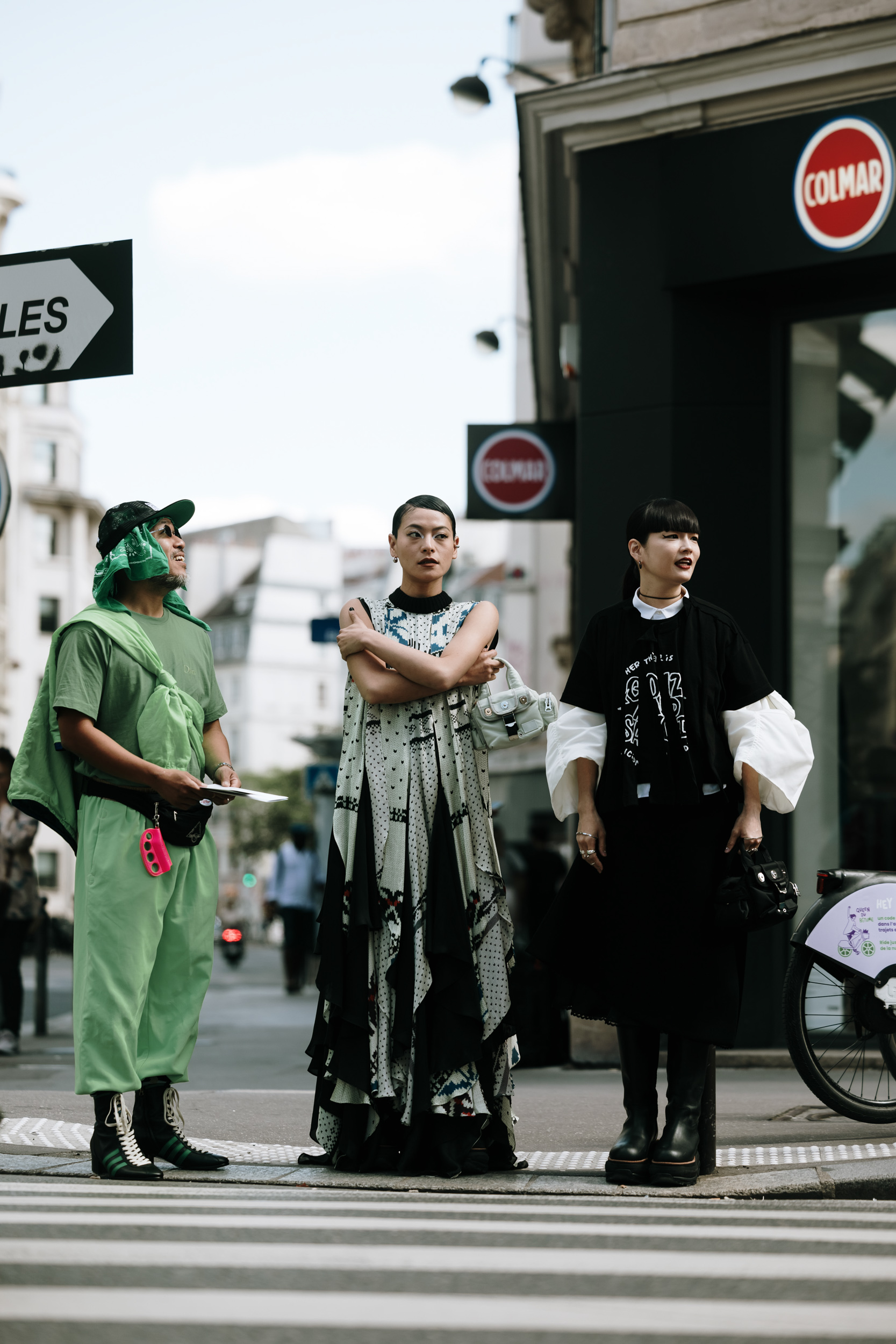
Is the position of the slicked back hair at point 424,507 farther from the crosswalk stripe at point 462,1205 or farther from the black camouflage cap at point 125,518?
the crosswalk stripe at point 462,1205

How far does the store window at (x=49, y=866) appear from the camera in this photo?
68500 millimetres

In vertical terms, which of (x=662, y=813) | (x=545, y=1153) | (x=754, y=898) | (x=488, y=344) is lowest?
(x=545, y=1153)

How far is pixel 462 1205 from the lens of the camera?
455cm

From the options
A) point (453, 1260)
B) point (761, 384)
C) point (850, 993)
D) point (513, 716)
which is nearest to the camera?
point (453, 1260)

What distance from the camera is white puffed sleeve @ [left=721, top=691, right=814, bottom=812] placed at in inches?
201

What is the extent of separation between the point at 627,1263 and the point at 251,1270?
0.75 m

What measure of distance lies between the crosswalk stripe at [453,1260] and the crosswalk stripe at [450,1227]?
0.20 m

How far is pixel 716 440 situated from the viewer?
390 inches

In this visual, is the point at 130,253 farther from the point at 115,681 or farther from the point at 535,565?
the point at 535,565

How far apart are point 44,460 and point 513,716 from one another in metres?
74.4

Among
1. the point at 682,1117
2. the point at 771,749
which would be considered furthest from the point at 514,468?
the point at 682,1117

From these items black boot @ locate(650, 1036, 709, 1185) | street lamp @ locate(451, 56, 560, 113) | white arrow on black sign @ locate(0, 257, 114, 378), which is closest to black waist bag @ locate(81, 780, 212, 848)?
black boot @ locate(650, 1036, 709, 1185)

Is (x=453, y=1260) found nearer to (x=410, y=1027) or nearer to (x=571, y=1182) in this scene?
(x=571, y=1182)

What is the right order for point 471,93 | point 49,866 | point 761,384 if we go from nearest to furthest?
point 761,384, point 471,93, point 49,866
